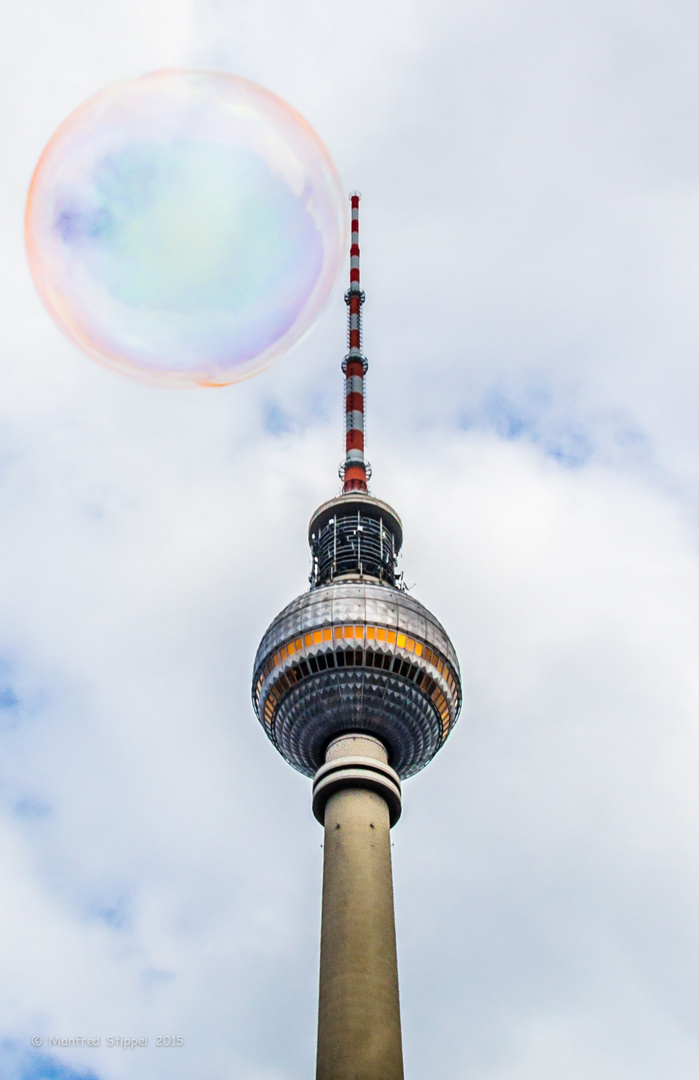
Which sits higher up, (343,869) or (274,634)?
(274,634)

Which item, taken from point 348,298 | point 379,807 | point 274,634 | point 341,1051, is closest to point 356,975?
point 341,1051

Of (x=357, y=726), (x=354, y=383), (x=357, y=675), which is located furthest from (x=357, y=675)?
(x=354, y=383)

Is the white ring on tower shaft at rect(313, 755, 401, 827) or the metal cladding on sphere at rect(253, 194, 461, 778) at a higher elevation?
the metal cladding on sphere at rect(253, 194, 461, 778)

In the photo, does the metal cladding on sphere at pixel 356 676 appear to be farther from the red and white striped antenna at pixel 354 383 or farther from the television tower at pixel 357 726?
the red and white striped antenna at pixel 354 383

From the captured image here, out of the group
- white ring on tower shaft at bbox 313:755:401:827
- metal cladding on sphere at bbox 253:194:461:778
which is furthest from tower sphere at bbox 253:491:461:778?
white ring on tower shaft at bbox 313:755:401:827

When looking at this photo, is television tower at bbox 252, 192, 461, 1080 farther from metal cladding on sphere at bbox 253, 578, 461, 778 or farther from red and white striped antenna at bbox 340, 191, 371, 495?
red and white striped antenna at bbox 340, 191, 371, 495

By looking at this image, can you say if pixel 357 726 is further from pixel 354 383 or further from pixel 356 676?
pixel 354 383

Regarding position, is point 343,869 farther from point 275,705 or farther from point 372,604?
point 372,604
